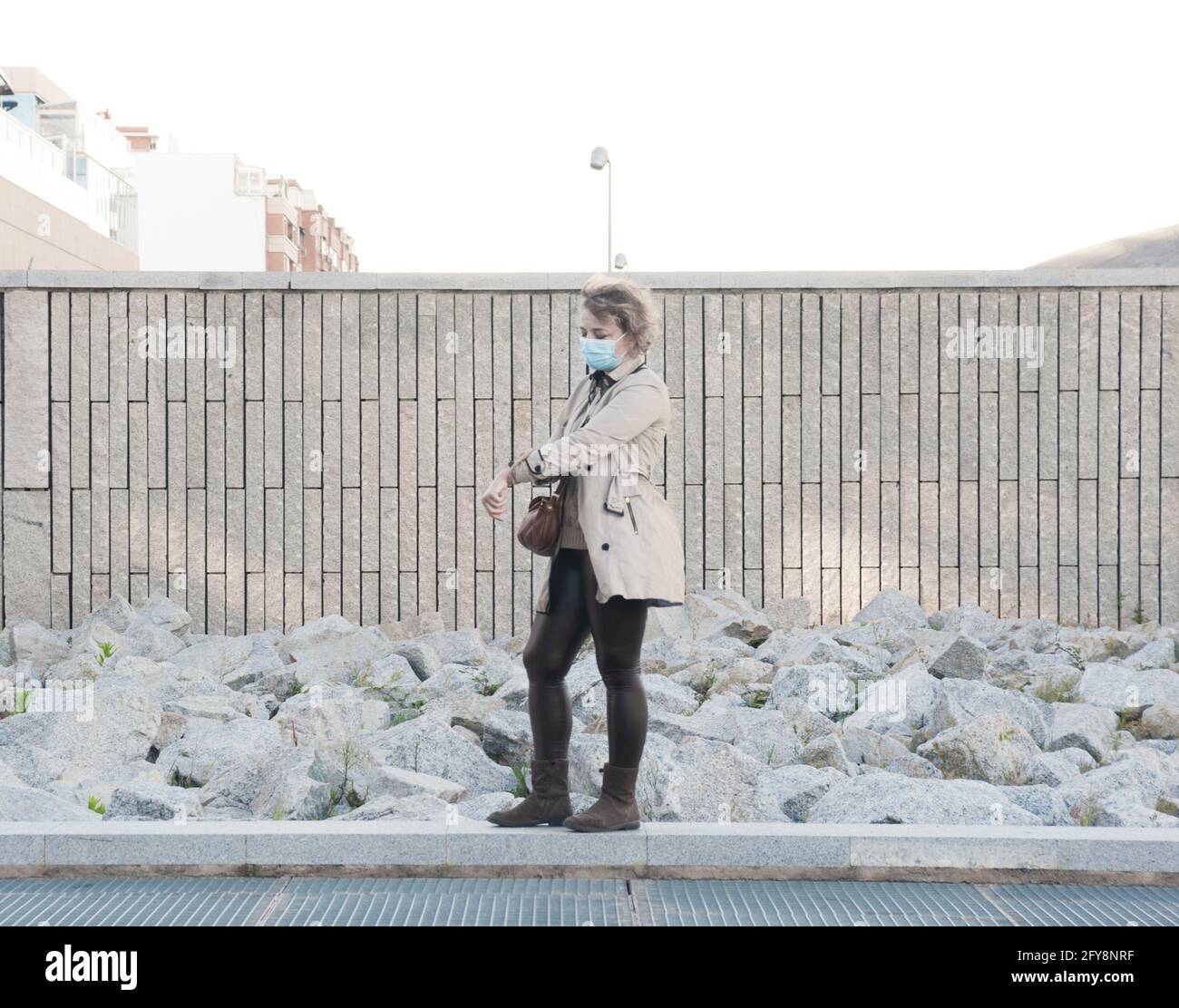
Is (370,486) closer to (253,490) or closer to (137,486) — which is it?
(253,490)

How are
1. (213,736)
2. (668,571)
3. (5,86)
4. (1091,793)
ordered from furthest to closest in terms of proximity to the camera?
1. (5,86)
2. (213,736)
3. (1091,793)
4. (668,571)

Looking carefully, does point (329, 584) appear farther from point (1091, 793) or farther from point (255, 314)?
point (1091, 793)

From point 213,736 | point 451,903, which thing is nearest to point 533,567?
point 213,736

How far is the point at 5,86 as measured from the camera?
45.3m

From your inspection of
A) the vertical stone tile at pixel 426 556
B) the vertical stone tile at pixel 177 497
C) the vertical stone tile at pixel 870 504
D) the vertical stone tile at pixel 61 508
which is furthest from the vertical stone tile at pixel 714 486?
the vertical stone tile at pixel 61 508

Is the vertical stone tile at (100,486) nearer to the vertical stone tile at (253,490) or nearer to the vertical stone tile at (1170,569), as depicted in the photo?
the vertical stone tile at (253,490)

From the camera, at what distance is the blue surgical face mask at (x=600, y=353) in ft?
14.0

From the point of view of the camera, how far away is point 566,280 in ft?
30.5

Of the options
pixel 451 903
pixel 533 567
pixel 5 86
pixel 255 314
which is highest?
pixel 5 86

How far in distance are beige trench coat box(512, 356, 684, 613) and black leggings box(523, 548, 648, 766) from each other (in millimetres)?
101

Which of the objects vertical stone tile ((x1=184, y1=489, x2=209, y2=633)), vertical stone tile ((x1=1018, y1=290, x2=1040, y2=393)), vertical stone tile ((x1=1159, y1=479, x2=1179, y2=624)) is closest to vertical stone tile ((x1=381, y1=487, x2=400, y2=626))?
vertical stone tile ((x1=184, y1=489, x2=209, y2=633))

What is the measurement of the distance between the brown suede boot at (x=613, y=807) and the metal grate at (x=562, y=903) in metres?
0.18

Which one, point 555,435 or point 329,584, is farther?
point 329,584

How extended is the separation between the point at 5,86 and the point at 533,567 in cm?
4338
